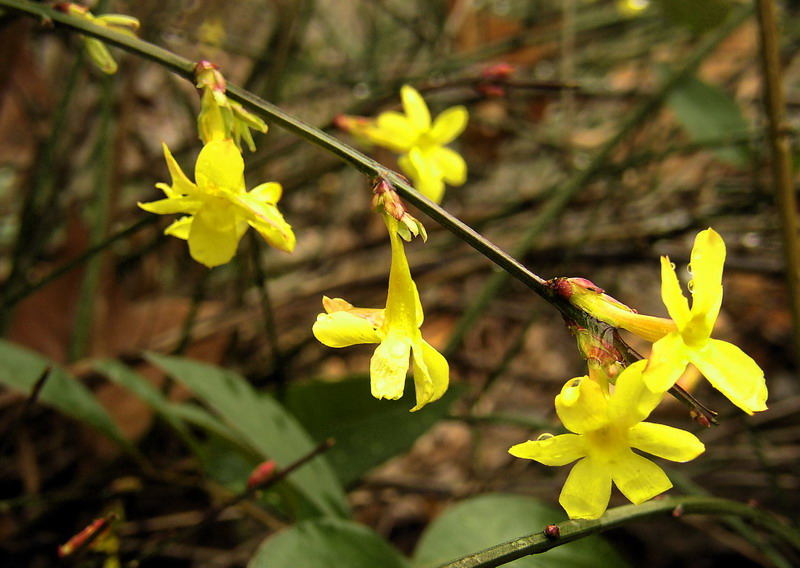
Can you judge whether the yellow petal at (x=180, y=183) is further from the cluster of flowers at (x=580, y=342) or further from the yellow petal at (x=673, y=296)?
the yellow petal at (x=673, y=296)


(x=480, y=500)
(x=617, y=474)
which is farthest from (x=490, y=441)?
(x=617, y=474)

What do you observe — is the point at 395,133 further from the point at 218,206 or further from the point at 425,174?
the point at 218,206

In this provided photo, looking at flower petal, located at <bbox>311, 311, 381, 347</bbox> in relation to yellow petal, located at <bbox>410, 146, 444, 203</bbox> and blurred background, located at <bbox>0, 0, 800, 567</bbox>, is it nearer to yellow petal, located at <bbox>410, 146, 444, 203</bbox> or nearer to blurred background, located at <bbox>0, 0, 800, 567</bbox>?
blurred background, located at <bbox>0, 0, 800, 567</bbox>

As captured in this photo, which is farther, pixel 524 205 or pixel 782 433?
pixel 524 205

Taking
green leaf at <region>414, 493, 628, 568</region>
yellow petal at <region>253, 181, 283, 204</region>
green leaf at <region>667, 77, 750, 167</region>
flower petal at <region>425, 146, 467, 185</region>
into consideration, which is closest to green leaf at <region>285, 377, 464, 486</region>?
green leaf at <region>414, 493, 628, 568</region>

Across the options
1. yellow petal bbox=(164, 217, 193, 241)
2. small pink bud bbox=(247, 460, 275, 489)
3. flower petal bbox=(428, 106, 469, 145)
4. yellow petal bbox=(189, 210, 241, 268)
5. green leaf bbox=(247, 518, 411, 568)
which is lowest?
green leaf bbox=(247, 518, 411, 568)

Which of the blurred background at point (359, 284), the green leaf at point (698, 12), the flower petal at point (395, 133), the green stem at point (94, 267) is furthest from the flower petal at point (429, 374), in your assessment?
the green leaf at point (698, 12)

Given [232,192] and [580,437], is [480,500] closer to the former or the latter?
[580,437]
